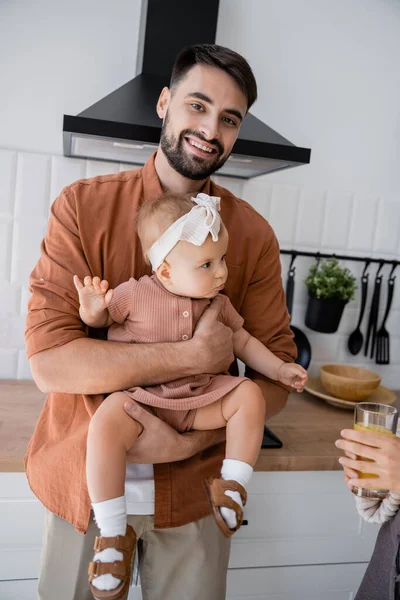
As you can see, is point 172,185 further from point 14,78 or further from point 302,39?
point 302,39

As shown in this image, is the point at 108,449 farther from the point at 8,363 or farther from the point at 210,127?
the point at 8,363

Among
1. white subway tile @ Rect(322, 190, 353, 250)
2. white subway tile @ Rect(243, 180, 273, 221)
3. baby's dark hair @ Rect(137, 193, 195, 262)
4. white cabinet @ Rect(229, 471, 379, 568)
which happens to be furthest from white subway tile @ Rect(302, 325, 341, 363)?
baby's dark hair @ Rect(137, 193, 195, 262)

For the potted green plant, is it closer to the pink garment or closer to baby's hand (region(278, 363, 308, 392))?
baby's hand (region(278, 363, 308, 392))

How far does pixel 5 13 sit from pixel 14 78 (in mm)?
208

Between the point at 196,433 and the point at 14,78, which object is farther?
the point at 14,78

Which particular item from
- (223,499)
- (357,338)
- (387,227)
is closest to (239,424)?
(223,499)

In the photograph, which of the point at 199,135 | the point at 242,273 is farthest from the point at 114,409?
the point at 199,135

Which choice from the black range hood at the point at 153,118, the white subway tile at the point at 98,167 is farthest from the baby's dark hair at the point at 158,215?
the white subway tile at the point at 98,167

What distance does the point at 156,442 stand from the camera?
3.60ft

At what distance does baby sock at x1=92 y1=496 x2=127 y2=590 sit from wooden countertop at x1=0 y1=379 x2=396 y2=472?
0.51m

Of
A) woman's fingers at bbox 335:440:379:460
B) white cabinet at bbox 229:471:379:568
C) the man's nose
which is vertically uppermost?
the man's nose

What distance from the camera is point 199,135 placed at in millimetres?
1282

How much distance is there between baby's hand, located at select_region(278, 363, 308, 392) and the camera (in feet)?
4.12

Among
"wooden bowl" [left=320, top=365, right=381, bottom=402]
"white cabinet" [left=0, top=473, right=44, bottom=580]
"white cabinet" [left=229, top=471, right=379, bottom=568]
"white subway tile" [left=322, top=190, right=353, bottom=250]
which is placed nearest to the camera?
"white cabinet" [left=0, top=473, right=44, bottom=580]
